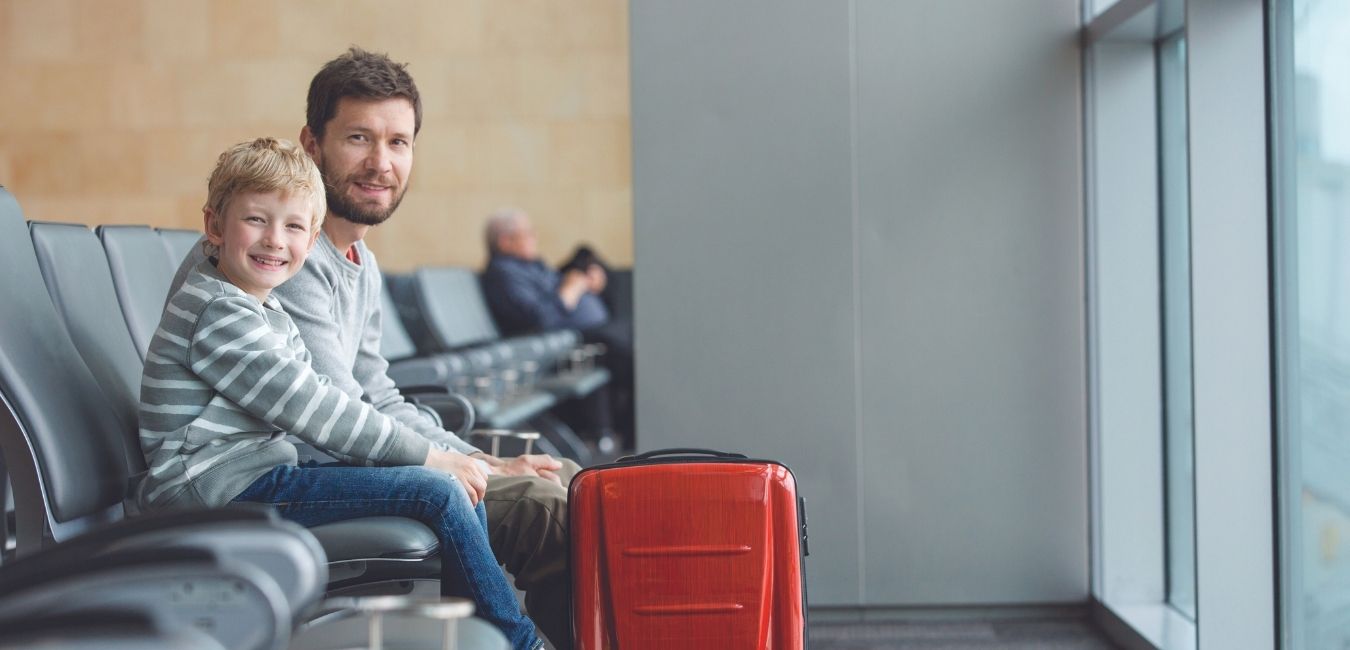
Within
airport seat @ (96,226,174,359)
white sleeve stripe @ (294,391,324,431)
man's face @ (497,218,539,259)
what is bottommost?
white sleeve stripe @ (294,391,324,431)

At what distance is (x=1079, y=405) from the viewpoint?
2959mm

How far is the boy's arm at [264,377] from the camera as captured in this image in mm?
1614

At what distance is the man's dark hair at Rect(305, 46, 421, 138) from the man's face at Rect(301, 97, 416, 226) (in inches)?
0.5

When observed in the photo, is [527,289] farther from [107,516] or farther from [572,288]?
[107,516]

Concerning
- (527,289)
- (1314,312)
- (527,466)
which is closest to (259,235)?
(527,466)

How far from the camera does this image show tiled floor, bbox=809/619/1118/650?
2807 millimetres

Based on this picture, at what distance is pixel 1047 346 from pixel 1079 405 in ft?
0.52

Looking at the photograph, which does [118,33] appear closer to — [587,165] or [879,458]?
[587,165]

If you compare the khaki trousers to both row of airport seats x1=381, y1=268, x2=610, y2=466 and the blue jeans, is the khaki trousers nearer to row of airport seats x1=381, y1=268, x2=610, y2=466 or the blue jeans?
the blue jeans

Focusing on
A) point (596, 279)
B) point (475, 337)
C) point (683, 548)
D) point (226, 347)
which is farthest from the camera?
point (596, 279)

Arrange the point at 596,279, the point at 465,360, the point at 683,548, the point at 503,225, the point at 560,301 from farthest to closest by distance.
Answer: the point at 596,279 → the point at 560,301 → the point at 503,225 → the point at 465,360 → the point at 683,548

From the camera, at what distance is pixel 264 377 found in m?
1.62

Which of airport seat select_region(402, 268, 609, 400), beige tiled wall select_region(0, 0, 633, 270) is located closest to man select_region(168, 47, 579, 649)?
airport seat select_region(402, 268, 609, 400)

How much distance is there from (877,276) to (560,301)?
3677 millimetres
